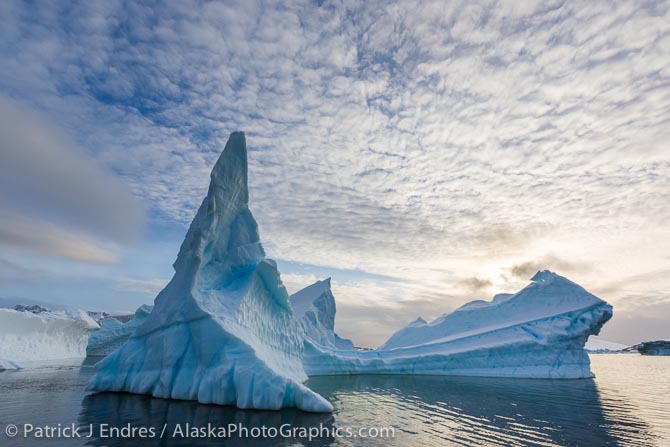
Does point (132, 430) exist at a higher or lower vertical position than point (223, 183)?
lower

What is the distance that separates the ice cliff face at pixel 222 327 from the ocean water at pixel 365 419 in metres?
0.52

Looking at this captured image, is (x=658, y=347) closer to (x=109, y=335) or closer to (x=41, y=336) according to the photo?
(x=109, y=335)

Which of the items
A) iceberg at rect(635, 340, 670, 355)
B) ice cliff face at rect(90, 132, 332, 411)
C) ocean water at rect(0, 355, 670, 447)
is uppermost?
iceberg at rect(635, 340, 670, 355)

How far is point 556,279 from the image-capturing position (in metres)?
22.2

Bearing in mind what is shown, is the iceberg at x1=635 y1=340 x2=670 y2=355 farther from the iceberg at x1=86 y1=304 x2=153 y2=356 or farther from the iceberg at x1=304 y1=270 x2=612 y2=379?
the iceberg at x1=86 y1=304 x2=153 y2=356

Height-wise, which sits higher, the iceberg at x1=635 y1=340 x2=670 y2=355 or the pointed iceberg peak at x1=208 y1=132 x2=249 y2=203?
the iceberg at x1=635 y1=340 x2=670 y2=355

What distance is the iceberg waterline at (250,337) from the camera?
33.6 ft

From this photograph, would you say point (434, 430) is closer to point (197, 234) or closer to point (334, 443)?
point (334, 443)

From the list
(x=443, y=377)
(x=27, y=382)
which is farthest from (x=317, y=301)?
(x=27, y=382)

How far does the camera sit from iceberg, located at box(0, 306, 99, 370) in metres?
25.8

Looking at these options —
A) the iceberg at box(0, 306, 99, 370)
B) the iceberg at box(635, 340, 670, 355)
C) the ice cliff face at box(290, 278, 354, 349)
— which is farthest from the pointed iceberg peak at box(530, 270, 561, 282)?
the iceberg at box(635, 340, 670, 355)

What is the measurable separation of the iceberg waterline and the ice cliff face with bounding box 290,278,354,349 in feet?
1.55

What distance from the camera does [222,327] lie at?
1062 cm

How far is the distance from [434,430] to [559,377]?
1557 cm
